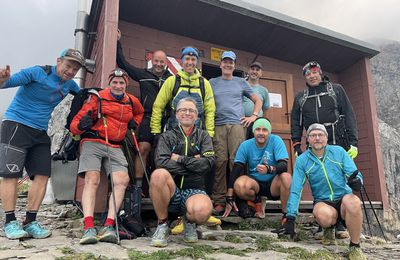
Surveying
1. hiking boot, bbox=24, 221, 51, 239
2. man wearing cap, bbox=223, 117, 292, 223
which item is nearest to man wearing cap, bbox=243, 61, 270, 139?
man wearing cap, bbox=223, 117, 292, 223

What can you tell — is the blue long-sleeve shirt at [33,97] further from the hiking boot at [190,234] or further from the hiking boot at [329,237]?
the hiking boot at [329,237]

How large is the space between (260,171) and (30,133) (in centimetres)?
286

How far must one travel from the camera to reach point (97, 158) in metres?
3.96

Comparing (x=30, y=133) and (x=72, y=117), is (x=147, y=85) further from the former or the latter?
(x=30, y=133)

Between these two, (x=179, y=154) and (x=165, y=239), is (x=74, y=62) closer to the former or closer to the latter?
(x=179, y=154)

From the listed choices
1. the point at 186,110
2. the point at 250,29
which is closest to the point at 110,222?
the point at 186,110

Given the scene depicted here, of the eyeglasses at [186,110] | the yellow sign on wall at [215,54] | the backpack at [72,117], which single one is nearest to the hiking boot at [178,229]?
the eyeglasses at [186,110]

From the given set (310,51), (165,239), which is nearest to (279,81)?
(310,51)

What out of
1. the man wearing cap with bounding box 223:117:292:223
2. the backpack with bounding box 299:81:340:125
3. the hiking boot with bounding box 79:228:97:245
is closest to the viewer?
the hiking boot with bounding box 79:228:97:245

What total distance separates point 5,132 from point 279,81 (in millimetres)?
5611

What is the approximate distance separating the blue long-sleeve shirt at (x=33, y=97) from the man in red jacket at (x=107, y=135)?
43cm

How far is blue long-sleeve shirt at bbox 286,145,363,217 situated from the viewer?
4.03 m

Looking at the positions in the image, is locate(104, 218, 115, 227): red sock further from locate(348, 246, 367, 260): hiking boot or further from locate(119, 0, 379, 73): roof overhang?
locate(119, 0, 379, 73): roof overhang

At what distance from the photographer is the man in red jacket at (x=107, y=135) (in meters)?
3.82
